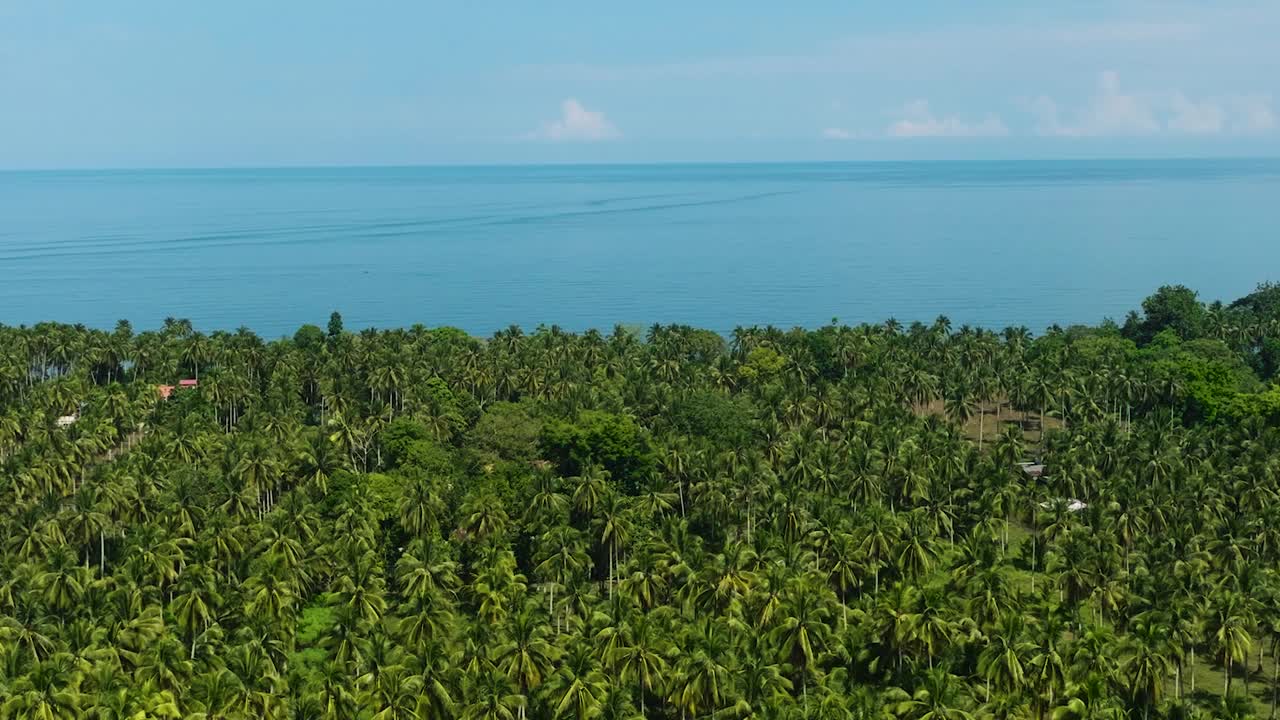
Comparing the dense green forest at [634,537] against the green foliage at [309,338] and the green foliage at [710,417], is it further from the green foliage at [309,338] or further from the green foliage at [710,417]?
the green foliage at [309,338]

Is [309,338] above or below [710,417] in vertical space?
below

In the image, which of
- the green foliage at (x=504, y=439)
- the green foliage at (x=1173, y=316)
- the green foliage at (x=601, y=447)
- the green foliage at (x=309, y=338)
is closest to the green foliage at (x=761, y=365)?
the green foliage at (x=601, y=447)

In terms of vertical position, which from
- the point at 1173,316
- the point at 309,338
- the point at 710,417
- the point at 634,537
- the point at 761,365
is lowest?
the point at 634,537

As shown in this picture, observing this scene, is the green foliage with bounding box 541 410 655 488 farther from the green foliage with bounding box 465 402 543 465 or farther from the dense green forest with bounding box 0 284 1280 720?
the green foliage with bounding box 465 402 543 465

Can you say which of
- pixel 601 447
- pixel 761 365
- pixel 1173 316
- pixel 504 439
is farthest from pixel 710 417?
pixel 1173 316

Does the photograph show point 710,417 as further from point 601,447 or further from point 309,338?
point 309,338

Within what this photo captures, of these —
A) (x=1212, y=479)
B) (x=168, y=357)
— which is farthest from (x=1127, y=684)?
(x=168, y=357)

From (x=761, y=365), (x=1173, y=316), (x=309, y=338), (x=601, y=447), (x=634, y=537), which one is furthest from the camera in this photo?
(x=1173, y=316)

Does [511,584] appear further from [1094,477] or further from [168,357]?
[168,357]
